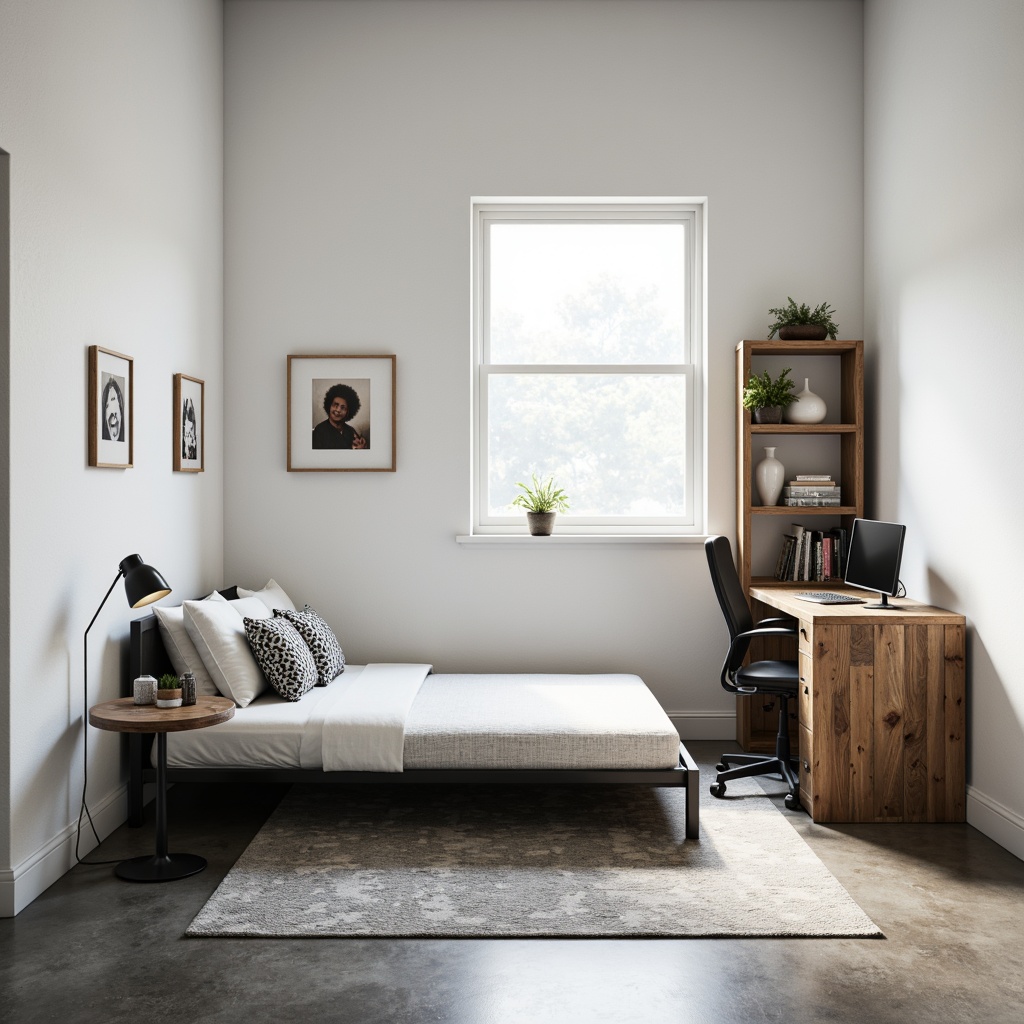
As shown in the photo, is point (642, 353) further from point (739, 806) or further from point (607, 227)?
point (739, 806)

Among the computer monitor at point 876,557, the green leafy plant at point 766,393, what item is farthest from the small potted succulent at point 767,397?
the computer monitor at point 876,557

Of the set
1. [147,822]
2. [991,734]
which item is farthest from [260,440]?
[991,734]

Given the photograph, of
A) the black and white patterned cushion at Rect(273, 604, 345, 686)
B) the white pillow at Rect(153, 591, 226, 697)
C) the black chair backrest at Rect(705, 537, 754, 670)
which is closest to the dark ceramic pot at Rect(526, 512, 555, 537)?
the black chair backrest at Rect(705, 537, 754, 670)

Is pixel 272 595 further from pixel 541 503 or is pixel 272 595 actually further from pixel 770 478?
pixel 770 478

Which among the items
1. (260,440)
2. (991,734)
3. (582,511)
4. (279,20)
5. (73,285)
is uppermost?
(279,20)

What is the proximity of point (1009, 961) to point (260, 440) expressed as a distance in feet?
12.3

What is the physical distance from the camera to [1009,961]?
247 centimetres

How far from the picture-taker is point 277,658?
3664 mm

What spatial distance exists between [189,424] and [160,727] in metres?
1.71

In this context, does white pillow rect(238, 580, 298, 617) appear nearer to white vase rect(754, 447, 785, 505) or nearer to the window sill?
the window sill

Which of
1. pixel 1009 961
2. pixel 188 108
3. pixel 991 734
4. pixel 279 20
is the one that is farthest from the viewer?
pixel 279 20

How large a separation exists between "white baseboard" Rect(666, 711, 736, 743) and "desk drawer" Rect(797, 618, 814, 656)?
1043 millimetres

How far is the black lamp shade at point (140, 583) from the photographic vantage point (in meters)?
3.03

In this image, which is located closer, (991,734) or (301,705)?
(991,734)
